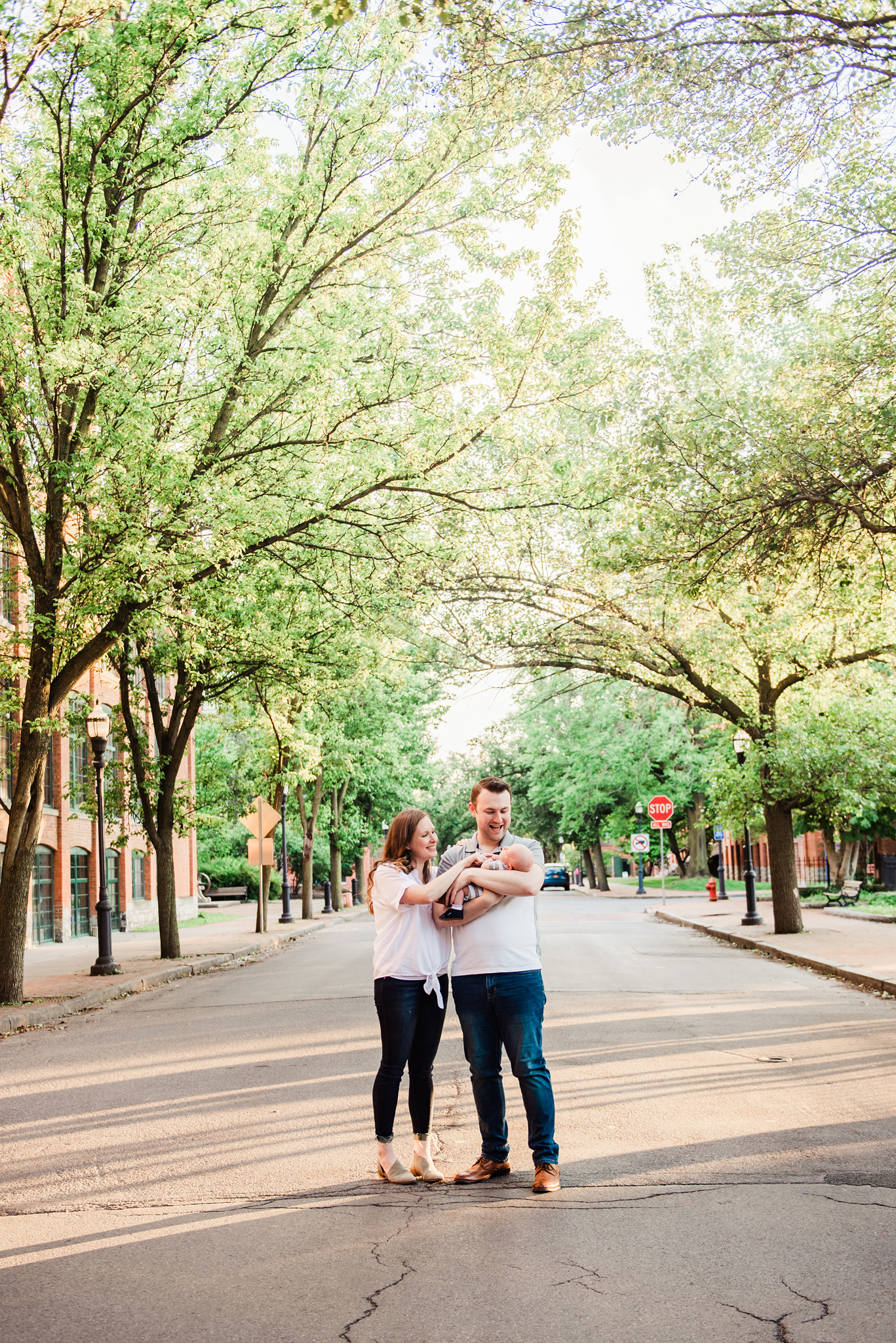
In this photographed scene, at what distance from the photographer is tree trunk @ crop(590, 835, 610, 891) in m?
62.6

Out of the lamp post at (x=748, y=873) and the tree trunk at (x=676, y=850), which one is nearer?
the lamp post at (x=748, y=873)

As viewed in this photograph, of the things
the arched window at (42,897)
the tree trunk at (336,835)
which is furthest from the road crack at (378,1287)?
the tree trunk at (336,835)

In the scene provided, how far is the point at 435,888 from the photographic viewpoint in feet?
18.3

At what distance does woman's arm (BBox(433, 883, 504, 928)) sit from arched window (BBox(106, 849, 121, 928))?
30.5 metres

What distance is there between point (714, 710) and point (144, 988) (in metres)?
11.2

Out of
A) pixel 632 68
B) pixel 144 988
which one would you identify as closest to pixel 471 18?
pixel 632 68

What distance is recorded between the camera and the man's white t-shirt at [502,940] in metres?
5.66

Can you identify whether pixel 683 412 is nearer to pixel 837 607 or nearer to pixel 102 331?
pixel 837 607

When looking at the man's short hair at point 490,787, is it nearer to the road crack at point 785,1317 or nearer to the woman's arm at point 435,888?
the woman's arm at point 435,888

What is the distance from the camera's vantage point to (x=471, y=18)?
8969mm

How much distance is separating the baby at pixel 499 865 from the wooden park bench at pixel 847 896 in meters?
27.3

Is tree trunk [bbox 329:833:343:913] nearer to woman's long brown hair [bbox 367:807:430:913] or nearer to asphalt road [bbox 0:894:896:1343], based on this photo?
asphalt road [bbox 0:894:896:1343]

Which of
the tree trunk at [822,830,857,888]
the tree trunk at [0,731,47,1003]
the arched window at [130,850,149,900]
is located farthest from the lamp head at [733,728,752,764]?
the arched window at [130,850,149,900]

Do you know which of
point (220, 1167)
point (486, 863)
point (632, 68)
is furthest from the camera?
point (632, 68)
